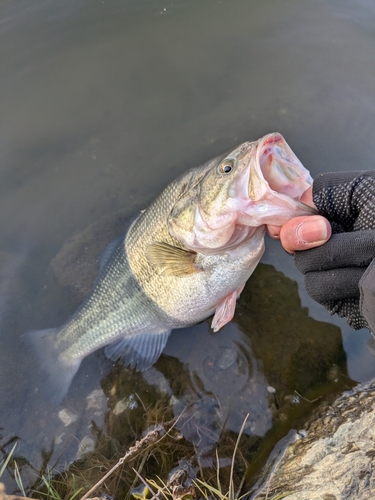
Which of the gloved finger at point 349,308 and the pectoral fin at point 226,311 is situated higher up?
the gloved finger at point 349,308

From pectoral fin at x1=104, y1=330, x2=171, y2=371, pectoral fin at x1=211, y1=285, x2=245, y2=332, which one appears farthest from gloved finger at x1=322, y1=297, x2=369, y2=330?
pectoral fin at x1=104, y1=330, x2=171, y2=371

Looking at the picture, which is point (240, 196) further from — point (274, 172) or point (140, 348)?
point (140, 348)

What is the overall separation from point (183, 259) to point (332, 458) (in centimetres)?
158

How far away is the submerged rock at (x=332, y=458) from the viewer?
1795mm

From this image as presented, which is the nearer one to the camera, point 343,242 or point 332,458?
point 343,242

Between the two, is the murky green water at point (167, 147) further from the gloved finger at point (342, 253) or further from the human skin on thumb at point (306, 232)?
the human skin on thumb at point (306, 232)

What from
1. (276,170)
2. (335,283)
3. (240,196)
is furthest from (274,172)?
(335,283)

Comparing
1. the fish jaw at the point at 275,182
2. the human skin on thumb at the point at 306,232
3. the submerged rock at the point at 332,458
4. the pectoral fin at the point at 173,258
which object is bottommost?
the submerged rock at the point at 332,458

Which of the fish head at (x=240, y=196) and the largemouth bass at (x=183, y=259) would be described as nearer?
the fish head at (x=240, y=196)

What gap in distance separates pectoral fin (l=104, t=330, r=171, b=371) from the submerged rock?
133 centimetres

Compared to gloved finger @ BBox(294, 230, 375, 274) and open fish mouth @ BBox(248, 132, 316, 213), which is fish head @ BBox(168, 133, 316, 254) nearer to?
open fish mouth @ BBox(248, 132, 316, 213)

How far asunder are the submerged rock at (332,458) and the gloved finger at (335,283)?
0.93m

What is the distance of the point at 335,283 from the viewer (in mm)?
1782

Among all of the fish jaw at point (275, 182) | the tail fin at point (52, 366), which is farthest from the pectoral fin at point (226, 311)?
the tail fin at point (52, 366)
